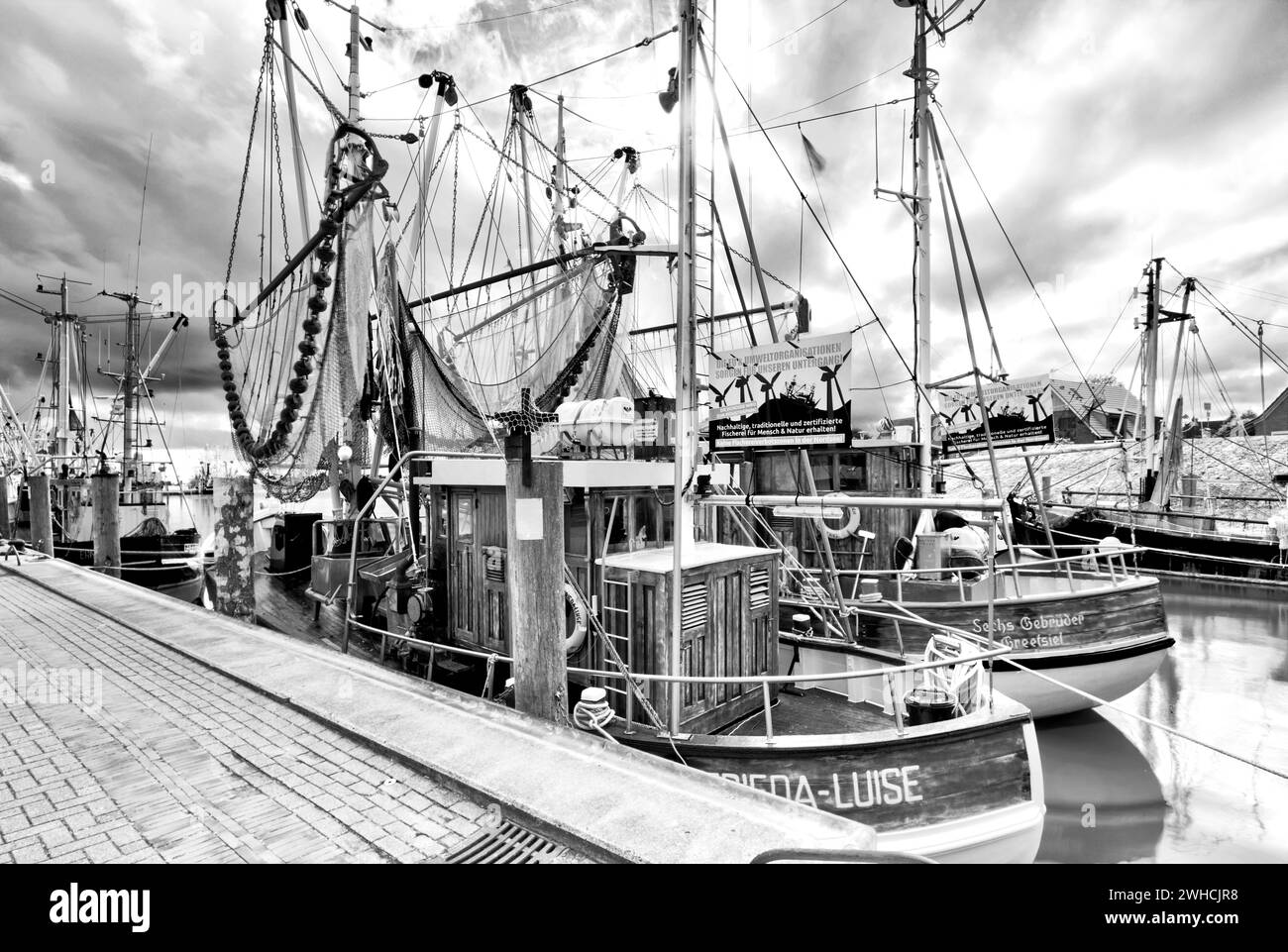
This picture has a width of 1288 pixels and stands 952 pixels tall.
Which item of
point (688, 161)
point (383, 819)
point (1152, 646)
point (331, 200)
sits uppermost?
point (331, 200)

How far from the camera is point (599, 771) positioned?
409cm

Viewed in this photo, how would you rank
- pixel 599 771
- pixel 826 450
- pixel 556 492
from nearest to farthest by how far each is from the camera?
pixel 599 771
pixel 556 492
pixel 826 450

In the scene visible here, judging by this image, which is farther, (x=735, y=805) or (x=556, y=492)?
(x=556, y=492)

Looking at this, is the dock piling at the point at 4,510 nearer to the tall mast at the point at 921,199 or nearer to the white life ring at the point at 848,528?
the white life ring at the point at 848,528

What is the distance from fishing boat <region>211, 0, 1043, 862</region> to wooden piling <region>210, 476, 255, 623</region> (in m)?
0.53

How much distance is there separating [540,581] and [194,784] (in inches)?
106

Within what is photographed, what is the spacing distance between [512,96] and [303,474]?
13701 mm

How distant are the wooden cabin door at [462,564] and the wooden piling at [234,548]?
519cm

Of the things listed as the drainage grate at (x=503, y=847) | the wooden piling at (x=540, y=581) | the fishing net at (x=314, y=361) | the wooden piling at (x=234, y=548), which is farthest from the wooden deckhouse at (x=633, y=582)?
the wooden piling at (x=234, y=548)

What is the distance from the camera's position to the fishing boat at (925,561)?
8.13m

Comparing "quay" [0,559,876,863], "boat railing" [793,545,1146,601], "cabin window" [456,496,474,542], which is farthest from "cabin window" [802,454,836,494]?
"quay" [0,559,876,863]

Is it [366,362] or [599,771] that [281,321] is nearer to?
[366,362]

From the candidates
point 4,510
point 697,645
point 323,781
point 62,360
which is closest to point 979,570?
point 697,645
